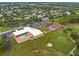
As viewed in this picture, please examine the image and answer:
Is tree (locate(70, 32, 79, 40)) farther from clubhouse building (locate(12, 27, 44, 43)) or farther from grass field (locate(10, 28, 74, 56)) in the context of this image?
clubhouse building (locate(12, 27, 44, 43))

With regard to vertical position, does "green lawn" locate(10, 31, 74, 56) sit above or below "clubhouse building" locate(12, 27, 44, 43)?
below

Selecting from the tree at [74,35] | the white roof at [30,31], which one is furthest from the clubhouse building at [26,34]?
the tree at [74,35]

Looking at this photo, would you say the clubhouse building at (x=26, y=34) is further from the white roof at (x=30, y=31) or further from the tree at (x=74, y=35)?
the tree at (x=74, y=35)

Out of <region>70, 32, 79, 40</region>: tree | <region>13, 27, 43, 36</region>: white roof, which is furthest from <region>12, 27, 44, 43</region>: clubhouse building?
<region>70, 32, 79, 40</region>: tree

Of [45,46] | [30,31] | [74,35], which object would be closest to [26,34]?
[30,31]

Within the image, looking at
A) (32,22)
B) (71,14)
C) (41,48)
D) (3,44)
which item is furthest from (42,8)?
(3,44)

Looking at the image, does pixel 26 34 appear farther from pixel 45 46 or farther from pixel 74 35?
pixel 74 35

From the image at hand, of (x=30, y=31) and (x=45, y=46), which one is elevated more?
(x=30, y=31)

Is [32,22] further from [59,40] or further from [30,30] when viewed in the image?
[59,40]
